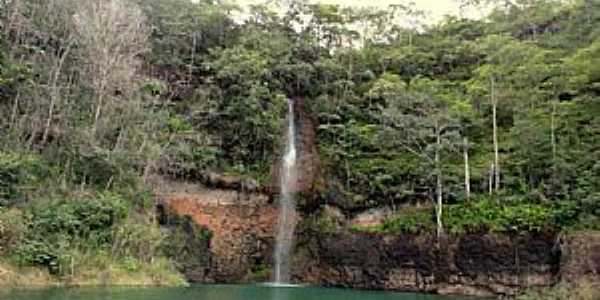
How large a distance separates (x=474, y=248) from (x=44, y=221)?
54.1 feet

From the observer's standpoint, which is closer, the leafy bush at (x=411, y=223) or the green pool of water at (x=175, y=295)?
the green pool of water at (x=175, y=295)

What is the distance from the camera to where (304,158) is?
33.2 metres

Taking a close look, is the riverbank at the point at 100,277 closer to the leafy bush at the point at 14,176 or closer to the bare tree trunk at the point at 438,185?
the leafy bush at the point at 14,176

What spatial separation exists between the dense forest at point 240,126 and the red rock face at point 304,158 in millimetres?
442

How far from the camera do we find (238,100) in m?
32.3

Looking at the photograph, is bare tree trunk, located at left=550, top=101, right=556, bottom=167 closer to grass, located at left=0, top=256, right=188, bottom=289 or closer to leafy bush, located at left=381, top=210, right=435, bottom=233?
leafy bush, located at left=381, top=210, right=435, bottom=233

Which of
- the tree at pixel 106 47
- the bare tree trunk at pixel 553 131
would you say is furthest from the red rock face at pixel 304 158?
the bare tree trunk at pixel 553 131

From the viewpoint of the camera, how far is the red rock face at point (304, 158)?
105ft

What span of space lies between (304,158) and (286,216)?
3400 millimetres

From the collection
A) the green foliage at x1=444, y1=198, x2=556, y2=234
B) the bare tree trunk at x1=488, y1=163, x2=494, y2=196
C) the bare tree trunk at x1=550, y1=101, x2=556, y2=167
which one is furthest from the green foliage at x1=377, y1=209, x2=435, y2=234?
the bare tree trunk at x1=550, y1=101, x2=556, y2=167

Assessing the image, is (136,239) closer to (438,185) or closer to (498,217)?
(438,185)

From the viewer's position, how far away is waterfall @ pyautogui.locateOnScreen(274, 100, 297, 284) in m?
30.4

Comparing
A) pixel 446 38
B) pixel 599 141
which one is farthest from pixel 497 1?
pixel 599 141

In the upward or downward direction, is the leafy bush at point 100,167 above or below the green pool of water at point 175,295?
above
